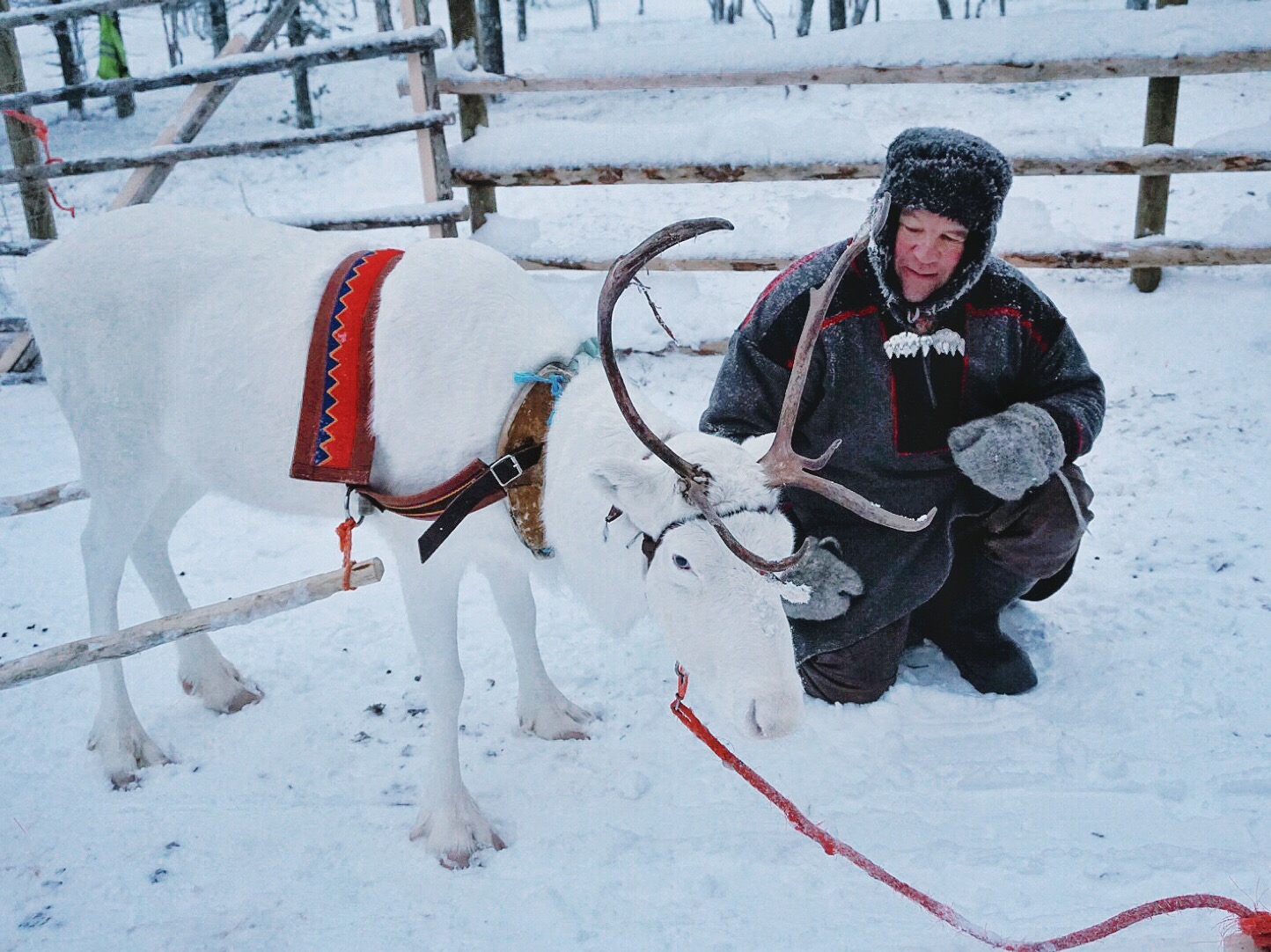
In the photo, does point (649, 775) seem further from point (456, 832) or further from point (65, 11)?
point (65, 11)

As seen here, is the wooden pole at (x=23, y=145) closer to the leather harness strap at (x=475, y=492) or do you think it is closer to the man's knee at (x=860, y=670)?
the leather harness strap at (x=475, y=492)

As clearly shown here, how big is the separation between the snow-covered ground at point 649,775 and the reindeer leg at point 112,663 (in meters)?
0.06

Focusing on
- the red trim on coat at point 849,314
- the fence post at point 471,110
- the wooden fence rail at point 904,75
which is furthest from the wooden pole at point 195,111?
the red trim on coat at point 849,314

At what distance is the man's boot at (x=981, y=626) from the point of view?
9.03 feet

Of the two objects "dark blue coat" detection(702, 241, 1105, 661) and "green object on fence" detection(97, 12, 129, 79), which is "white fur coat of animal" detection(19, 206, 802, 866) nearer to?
"dark blue coat" detection(702, 241, 1105, 661)

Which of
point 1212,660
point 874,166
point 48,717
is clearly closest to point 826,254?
point 1212,660

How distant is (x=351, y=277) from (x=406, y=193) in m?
10.4

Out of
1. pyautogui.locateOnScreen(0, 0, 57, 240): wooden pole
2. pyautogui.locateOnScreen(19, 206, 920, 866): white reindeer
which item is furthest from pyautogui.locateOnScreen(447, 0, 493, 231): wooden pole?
pyautogui.locateOnScreen(19, 206, 920, 866): white reindeer

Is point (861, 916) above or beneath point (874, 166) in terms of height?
beneath

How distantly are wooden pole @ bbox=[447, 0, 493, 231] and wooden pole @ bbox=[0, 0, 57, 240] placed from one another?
115 inches

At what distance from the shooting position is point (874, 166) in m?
4.86

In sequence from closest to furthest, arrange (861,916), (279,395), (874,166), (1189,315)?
(861,916)
(279,395)
(874,166)
(1189,315)

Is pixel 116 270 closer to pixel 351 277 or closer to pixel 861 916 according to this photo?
pixel 351 277

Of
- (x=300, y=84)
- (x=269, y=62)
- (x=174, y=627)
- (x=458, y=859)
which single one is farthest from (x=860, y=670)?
(x=300, y=84)
